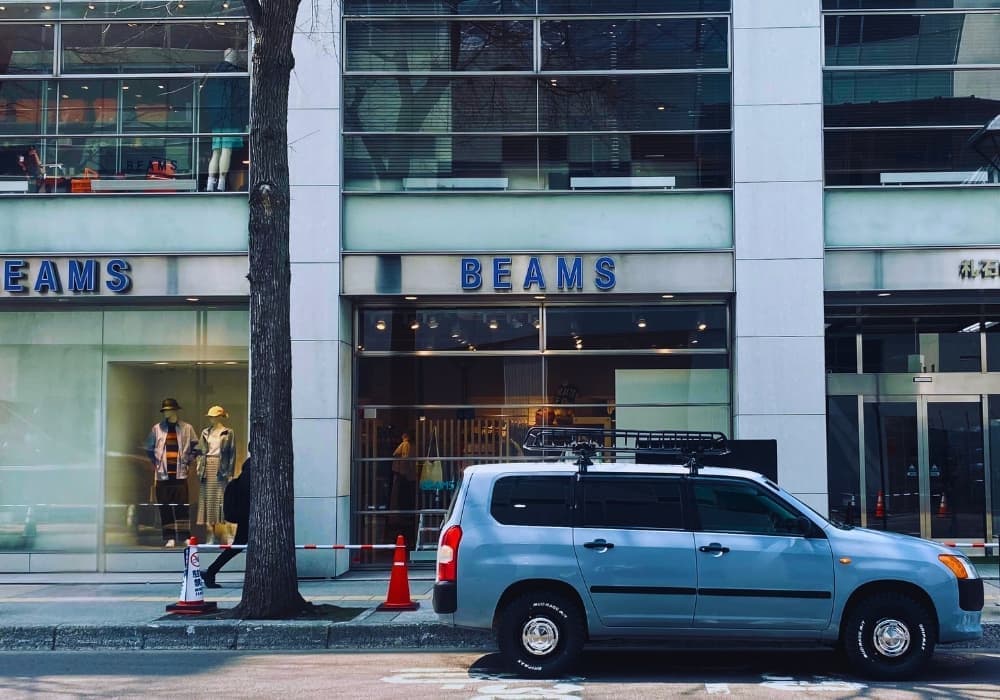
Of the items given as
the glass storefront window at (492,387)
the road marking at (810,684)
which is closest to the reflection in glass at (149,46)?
the glass storefront window at (492,387)

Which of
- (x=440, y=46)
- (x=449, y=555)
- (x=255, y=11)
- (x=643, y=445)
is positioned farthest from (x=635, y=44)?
(x=449, y=555)

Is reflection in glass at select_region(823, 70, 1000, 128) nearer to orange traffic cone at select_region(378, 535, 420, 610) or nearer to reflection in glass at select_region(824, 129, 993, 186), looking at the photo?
reflection in glass at select_region(824, 129, 993, 186)

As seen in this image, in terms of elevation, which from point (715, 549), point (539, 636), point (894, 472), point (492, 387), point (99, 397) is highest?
point (492, 387)

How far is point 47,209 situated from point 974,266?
12.4 meters

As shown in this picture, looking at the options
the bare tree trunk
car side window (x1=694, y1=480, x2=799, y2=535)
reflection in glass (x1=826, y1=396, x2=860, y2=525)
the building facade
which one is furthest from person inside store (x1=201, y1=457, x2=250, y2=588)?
reflection in glass (x1=826, y1=396, x2=860, y2=525)

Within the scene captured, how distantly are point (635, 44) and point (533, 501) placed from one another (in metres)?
8.44

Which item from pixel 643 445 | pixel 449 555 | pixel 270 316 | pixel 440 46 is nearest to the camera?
Result: pixel 449 555

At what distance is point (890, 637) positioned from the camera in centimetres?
920

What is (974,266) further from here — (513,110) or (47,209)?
(47,209)

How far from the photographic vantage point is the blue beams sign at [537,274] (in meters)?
15.5

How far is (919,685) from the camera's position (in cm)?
891

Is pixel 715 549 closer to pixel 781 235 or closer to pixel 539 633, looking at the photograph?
pixel 539 633

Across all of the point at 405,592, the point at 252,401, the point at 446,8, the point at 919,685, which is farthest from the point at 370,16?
the point at 919,685

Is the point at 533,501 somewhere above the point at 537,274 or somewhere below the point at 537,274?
below
